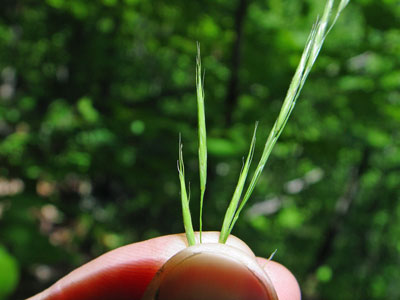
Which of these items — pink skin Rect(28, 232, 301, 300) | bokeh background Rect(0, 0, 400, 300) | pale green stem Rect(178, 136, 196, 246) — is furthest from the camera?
bokeh background Rect(0, 0, 400, 300)

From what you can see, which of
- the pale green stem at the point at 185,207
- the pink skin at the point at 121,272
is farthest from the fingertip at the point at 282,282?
the pale green stem at the point at 185,207

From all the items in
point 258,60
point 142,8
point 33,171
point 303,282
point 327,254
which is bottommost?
point 303,282

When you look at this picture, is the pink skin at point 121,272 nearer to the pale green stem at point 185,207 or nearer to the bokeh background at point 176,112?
the bokeh background at point 176,112

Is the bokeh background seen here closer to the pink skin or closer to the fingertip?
the pink skin

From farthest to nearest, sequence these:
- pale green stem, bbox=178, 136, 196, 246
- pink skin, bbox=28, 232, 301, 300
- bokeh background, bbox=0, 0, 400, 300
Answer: bokeh background, bbox=0, 0, 400, 300, pink skin, bbox=28, 232, 301, 300, pale green stem, bbox=178, 136, 196, 246

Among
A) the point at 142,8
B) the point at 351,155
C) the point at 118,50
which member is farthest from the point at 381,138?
the point at 118,50

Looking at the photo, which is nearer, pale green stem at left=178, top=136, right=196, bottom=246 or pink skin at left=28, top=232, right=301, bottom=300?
pale green stem at left=178, top=136, right=196, bottom=246

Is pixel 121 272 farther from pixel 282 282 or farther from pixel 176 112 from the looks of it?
pixel 176 112

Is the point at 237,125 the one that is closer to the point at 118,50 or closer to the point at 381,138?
the point at 381,138

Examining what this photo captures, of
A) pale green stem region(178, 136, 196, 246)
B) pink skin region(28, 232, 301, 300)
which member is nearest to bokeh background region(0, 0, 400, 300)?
pink skin region(28, 232, 301, 300)
